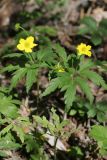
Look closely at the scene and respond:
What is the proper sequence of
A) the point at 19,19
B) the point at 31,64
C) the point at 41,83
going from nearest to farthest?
the point at 31,64 → the point at 41,83 → the point at 19,19

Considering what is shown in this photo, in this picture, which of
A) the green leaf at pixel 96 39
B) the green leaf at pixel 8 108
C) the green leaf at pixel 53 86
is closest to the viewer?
the green leaf at pixel 53 86

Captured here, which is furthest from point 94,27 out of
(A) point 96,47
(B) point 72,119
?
(B) point 72,119

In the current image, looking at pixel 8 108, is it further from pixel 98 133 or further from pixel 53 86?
pixel 98 133

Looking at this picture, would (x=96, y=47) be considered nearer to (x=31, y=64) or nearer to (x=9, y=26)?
(x=9, y=26)

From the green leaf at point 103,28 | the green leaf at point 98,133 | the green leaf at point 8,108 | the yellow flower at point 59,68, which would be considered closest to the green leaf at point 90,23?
the green leaf at point 103,28

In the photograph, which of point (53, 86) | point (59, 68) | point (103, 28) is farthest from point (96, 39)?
point (53, 86)

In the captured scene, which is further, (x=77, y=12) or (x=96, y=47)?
(x=77, y=12)

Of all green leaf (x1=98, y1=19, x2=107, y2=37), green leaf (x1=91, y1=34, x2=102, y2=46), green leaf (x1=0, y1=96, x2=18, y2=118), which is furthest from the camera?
green leaf (x1=98, y1=19, x2=107, y2=37)

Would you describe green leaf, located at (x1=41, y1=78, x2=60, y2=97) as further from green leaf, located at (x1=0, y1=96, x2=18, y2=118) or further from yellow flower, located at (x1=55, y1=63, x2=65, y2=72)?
green leaf, located at (x1=0, y1=96, x2=18, y2=118)

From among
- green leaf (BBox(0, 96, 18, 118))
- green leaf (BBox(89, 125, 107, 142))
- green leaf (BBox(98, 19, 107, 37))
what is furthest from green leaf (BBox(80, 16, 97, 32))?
green leaf (BBox(89, 125, 107, 142))

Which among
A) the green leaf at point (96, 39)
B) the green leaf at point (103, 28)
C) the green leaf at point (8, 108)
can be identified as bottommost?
the green leaf at point (8, 108)

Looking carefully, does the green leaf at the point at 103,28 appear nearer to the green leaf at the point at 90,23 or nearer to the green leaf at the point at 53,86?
the green leaf at the point at 90,23
